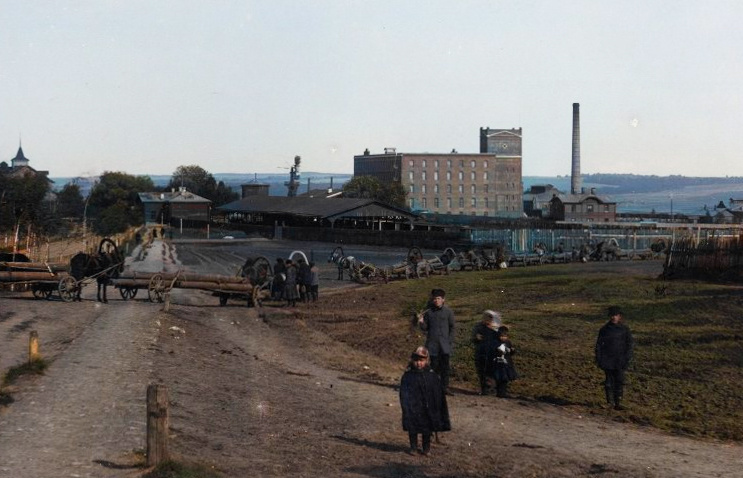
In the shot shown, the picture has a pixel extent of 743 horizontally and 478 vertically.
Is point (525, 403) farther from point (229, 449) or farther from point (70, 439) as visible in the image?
point (70, 439)

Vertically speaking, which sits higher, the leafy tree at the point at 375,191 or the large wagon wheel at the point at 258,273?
the leafy tree at the point at 375,191

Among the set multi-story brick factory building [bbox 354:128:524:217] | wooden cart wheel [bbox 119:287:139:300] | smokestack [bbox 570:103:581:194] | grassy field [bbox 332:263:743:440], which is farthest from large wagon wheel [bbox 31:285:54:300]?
smokestack [bbox 570:103:581:194]

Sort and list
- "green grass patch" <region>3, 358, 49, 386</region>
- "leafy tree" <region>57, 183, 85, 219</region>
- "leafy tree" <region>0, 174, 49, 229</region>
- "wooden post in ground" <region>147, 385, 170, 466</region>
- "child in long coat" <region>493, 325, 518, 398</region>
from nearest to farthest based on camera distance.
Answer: "wooden post in ground" <region>147, 385, 170, 466</region> < "green grass patch" <region>3, 358, 49, 386</region> < "child in long coat" <region>493, 325, 518, 398</region> < "leafy tree" <region>0, 174, 49, 229</region> < "leafy tree" <region>57, 183, 85, 219</region>

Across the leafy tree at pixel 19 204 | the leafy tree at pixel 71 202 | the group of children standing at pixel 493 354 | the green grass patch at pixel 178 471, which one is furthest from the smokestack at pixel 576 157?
the green grass patch at pixel 178 471

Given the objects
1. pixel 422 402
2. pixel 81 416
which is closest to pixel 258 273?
pixel 81 416

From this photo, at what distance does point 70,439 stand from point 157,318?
1569 centimetres

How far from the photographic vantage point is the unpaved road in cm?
1235

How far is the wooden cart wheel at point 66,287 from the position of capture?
3269 cm

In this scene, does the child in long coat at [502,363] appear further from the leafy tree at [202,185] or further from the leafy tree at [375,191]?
the leafy tree at [202,185]

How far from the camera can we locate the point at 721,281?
38.4 metres

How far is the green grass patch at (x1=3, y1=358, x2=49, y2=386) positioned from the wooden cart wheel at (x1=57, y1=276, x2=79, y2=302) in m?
14.5

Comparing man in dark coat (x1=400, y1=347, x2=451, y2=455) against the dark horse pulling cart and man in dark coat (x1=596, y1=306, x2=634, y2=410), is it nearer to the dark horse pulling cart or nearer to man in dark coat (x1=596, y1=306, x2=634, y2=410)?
man in dark coat (x1=596, y1=306, x2=634, y2=410)

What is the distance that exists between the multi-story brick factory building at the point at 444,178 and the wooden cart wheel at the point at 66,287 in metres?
129

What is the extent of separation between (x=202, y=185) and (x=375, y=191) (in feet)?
139
